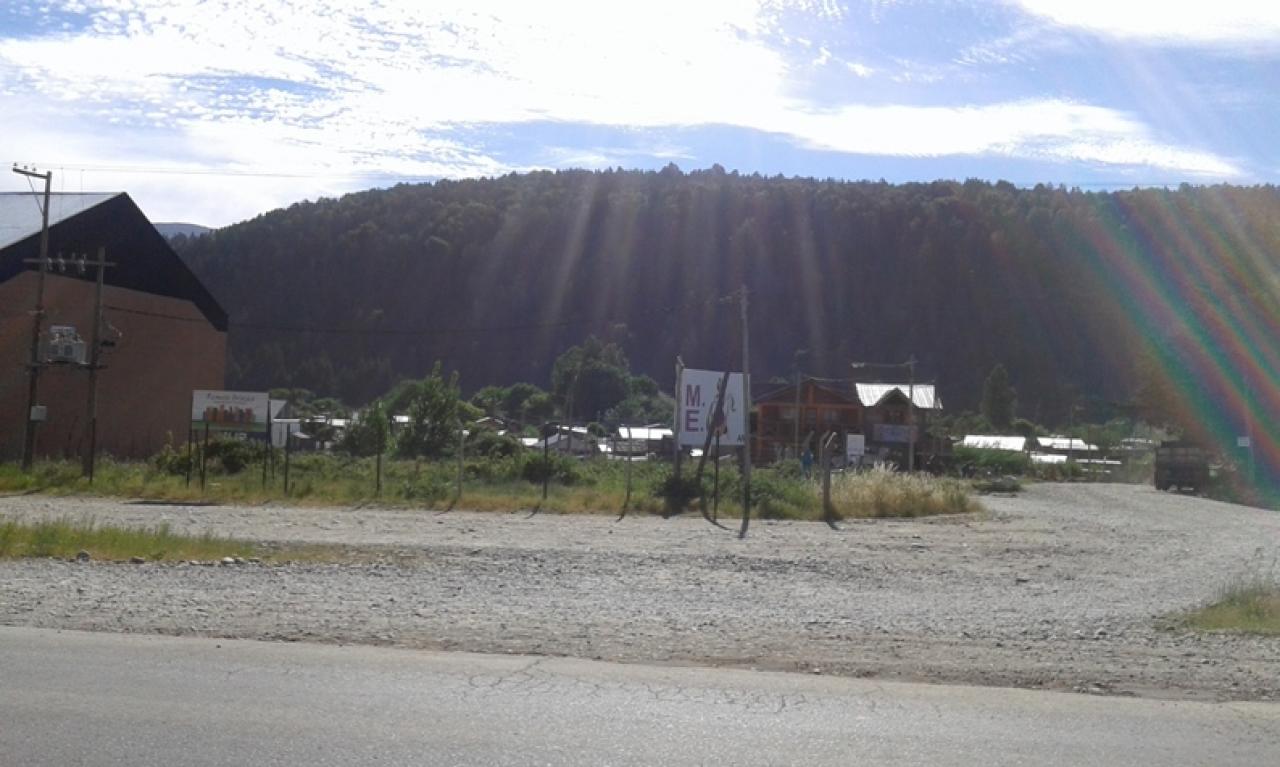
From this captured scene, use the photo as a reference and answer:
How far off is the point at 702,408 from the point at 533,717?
1189 inches

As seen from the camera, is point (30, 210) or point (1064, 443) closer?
point (30, 210)

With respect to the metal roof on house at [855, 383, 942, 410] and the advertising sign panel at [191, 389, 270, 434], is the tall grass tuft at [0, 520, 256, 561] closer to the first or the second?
the advertising sign panel at [191, 389, 270, 434]

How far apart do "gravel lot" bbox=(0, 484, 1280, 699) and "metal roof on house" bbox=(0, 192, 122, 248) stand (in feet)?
86.4

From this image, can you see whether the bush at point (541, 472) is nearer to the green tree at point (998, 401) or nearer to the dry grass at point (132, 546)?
the dry grass at point (132, 546)

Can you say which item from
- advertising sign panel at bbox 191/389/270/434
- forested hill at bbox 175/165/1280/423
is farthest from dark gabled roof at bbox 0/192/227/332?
forested hill at bbox 175/165/1280/423

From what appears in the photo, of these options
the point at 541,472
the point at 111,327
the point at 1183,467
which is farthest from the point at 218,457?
the point at 1183,467

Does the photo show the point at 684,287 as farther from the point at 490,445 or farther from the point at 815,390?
the point at 490,445

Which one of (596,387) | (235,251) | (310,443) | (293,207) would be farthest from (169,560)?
(293,207)

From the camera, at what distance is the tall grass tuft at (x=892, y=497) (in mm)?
32688

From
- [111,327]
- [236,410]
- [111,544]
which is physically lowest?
[111,544]

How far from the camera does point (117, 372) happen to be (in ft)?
177

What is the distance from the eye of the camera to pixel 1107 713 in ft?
29.9

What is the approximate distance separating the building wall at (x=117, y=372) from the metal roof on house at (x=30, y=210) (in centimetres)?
221

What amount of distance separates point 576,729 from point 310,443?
6624cm
